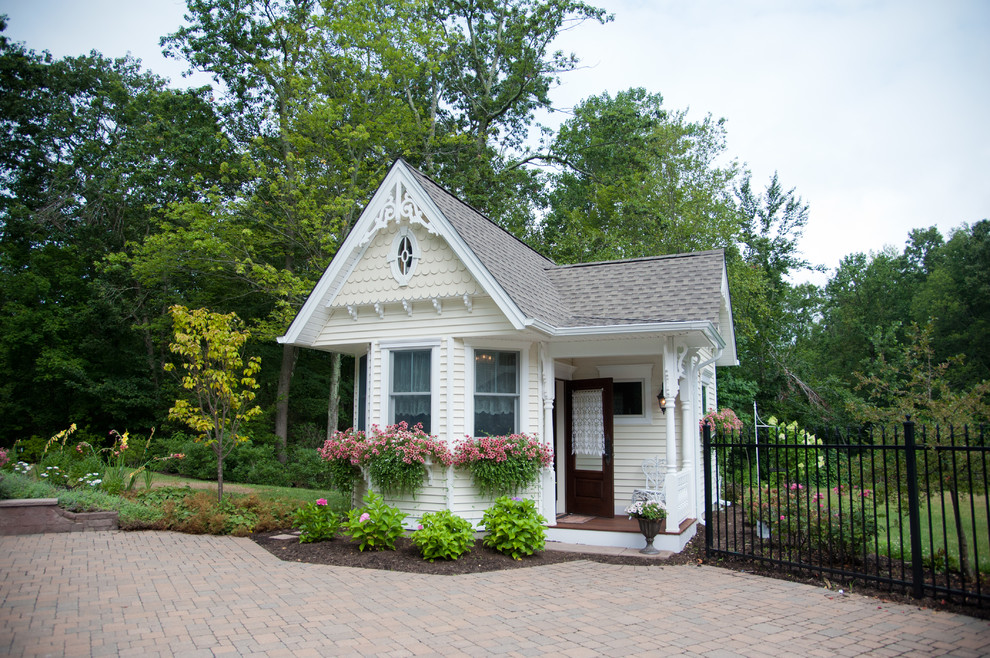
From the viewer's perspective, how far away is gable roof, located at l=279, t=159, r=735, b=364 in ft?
29.4

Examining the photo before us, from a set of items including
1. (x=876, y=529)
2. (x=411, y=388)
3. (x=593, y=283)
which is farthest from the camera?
(x=593, y=283)

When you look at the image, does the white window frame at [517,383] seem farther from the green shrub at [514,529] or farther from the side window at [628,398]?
the side window at [628,398]

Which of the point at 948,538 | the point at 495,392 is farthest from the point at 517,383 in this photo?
the point at 948,538

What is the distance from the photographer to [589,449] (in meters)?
10.1

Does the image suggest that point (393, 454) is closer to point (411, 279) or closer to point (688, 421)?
point (411, 279)

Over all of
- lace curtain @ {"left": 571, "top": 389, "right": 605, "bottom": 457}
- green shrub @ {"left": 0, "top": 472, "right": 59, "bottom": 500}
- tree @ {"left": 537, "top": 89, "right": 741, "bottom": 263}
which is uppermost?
tree @ {"left": 537, "top": 89, "right": 741, "bottom": 263}

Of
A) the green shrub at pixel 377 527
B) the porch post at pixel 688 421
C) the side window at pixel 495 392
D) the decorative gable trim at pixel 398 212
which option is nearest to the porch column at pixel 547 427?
the side window at pixel 495 392

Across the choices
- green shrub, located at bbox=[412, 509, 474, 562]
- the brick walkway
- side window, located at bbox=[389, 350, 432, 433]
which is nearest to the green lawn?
side window, located at bbox=[389, 350, 432, 433]

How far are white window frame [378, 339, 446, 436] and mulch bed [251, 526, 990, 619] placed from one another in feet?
5.95

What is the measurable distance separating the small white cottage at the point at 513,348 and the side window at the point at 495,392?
21mm

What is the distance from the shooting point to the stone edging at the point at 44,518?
9453 mm

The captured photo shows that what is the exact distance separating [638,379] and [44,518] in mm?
9695

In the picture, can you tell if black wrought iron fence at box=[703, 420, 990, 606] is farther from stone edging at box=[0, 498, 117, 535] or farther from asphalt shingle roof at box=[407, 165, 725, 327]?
stone edging at box=[0, 498, 117, 535]

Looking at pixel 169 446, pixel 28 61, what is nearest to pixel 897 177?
pixel 169 446
